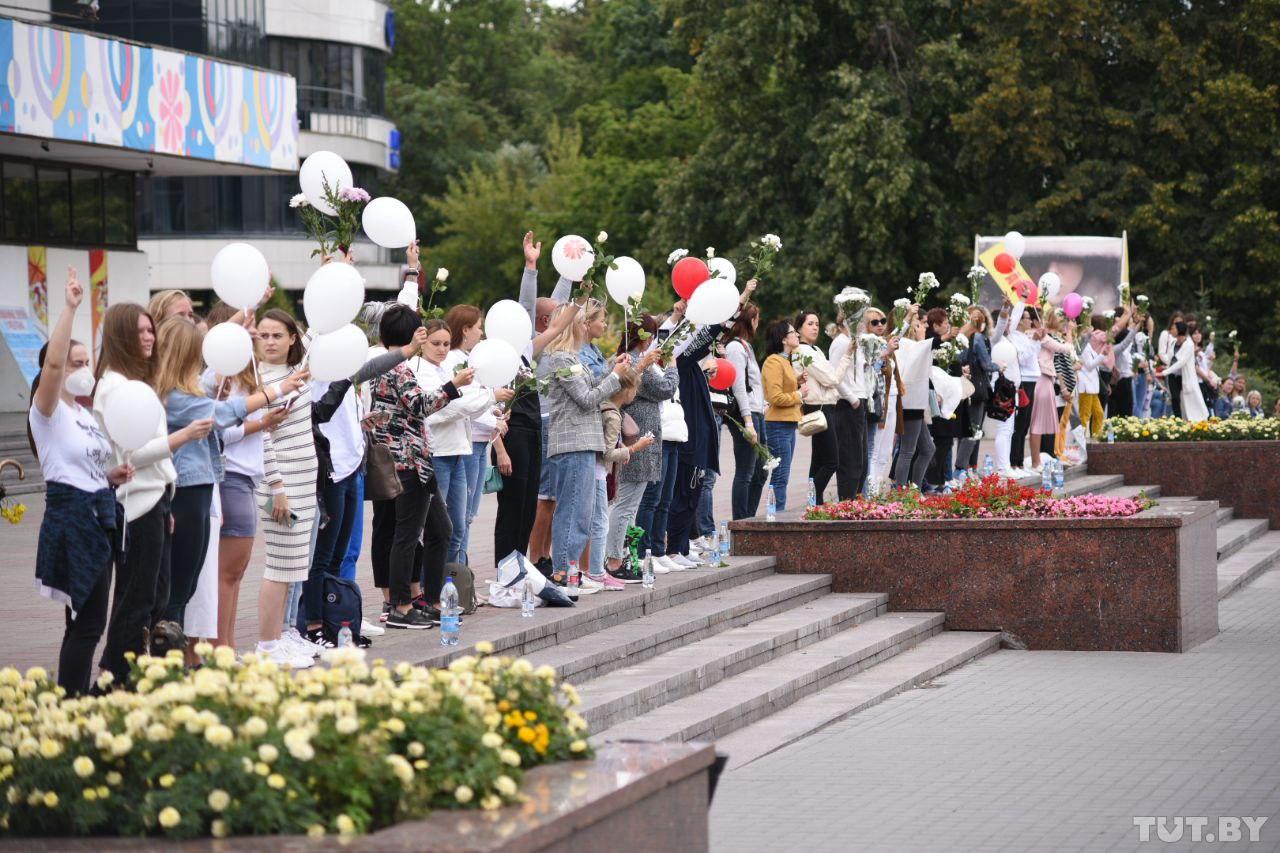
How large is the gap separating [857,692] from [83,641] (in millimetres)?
5283

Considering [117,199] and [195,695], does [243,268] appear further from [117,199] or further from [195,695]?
[117,199]

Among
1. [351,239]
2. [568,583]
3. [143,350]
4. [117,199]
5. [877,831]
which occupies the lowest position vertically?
[877,831]

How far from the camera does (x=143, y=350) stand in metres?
7.43

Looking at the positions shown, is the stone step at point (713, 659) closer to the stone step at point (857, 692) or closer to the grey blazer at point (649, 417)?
the stone step at point (857, 692)

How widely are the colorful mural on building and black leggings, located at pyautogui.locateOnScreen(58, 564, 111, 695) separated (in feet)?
61.3

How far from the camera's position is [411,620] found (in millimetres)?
9773

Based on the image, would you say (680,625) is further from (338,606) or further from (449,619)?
(338,606)

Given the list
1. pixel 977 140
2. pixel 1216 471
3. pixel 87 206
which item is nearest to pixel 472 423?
pixel 1216 471

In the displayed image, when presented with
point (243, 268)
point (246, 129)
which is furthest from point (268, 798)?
point (246, 129)

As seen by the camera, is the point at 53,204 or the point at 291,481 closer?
the point at 291,481

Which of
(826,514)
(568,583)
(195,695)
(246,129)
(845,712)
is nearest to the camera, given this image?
(195,695)

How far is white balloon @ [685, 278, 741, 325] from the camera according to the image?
36.4ft

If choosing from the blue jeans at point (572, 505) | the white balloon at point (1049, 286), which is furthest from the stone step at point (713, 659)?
the white balloon at point (1049, 286)

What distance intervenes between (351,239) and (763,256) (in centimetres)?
367
